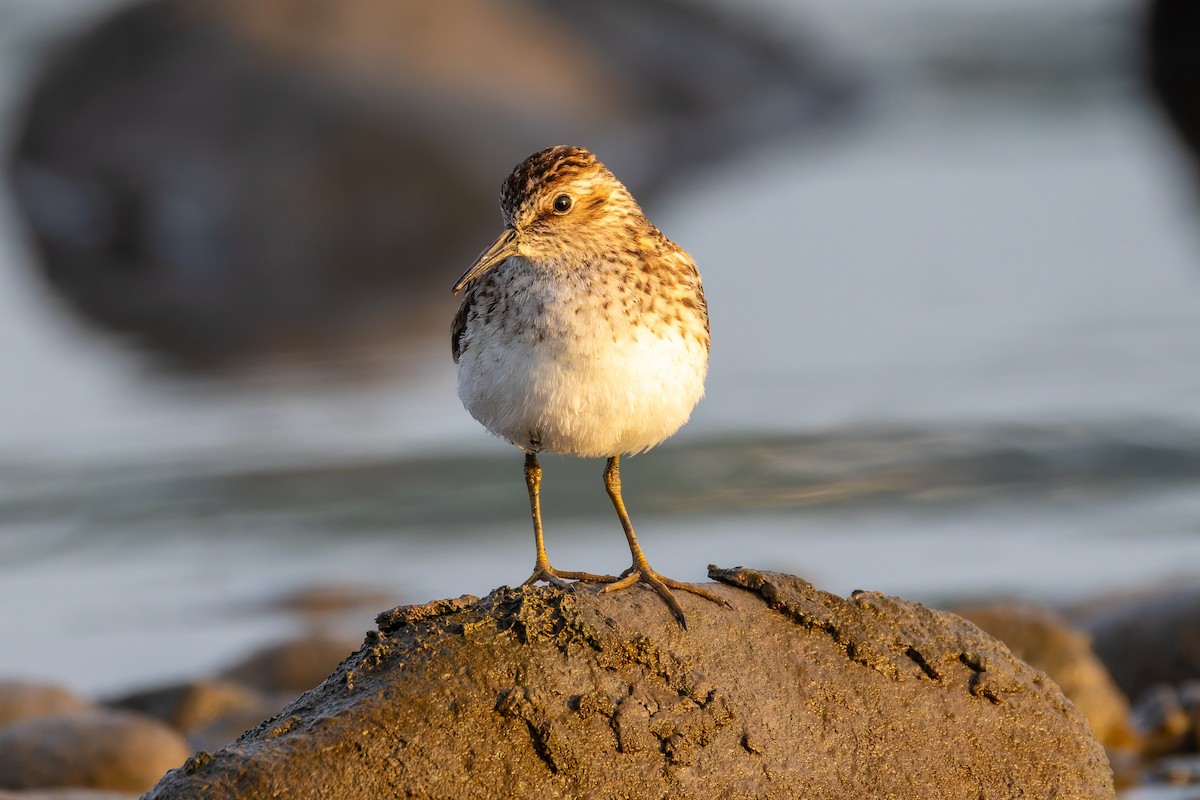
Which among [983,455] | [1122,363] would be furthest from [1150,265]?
[983,455]

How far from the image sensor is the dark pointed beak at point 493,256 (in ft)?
20.3

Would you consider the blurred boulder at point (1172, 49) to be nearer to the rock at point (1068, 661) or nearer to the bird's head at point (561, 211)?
the rock at point (1068, 661)

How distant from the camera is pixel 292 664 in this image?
10406 mm

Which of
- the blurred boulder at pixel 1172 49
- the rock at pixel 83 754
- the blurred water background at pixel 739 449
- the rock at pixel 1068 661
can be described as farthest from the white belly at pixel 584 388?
the blurred boulder at pixel 1172 49

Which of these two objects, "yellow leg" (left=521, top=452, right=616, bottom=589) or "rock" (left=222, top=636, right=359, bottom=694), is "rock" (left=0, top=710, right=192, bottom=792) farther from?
"yellow leg" (left=521, top=452, right=616, bottom=589)

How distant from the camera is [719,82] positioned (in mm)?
27328

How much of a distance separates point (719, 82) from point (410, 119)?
6.66 m

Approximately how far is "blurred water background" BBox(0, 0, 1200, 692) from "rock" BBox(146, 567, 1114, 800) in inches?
213

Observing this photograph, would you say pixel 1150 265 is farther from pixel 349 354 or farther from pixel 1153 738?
pixel 1153 738

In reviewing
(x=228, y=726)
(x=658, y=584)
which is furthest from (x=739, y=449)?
(x=658, y=584)

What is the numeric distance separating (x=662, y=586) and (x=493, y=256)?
132cm

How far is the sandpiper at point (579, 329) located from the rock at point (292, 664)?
4.06m

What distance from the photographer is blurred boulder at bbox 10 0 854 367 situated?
21.7 m

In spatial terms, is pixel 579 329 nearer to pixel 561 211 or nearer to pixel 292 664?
pixel 561 211
